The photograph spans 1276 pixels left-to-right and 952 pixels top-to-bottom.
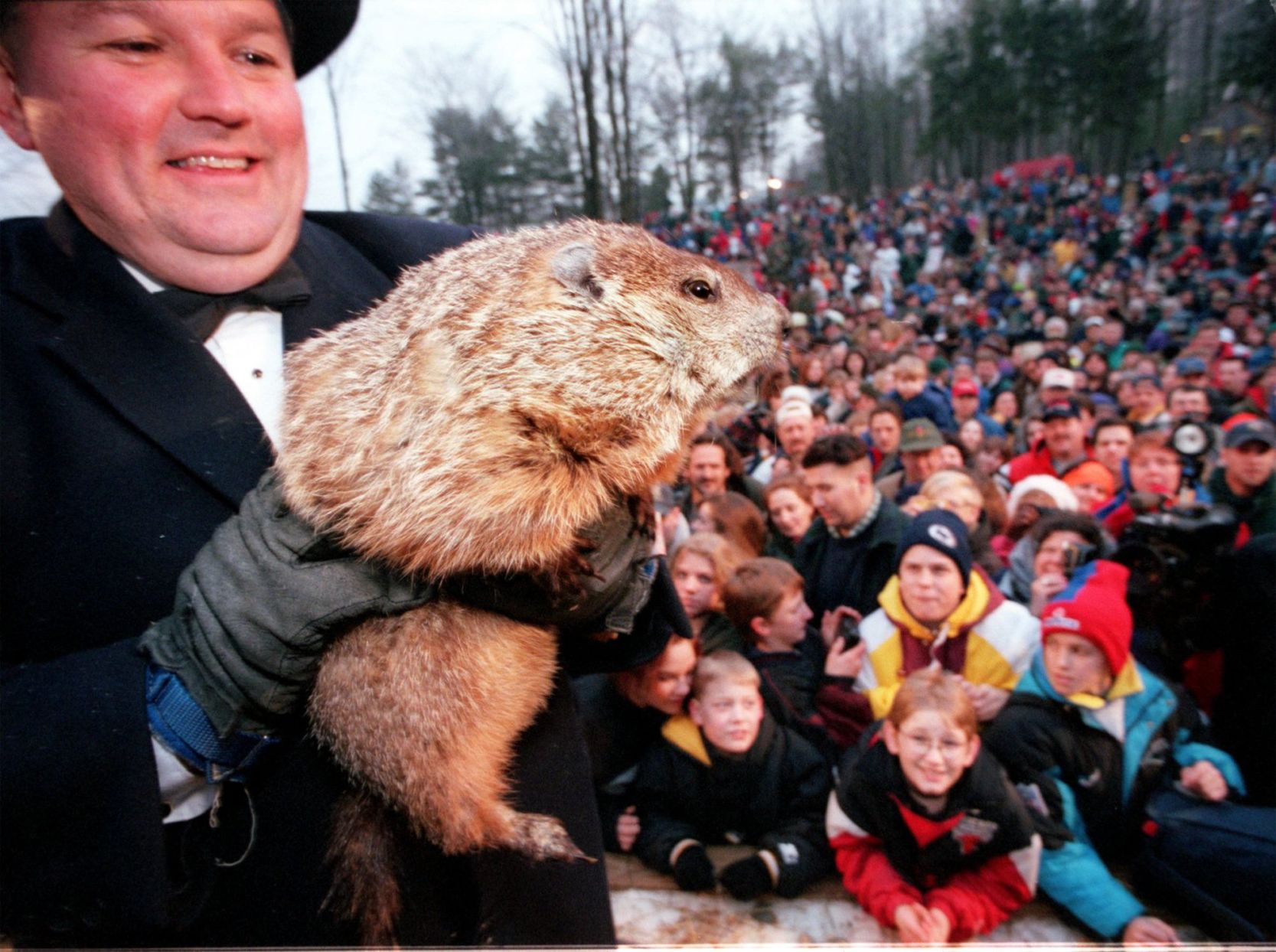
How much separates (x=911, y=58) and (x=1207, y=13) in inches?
18.9

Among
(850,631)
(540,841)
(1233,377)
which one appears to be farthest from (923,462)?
(540,841)

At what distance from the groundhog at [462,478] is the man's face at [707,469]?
319 centimetres

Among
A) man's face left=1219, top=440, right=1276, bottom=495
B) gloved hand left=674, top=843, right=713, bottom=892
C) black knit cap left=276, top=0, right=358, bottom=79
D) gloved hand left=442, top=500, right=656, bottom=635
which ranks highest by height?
black knit cap left=276, top=0, right=358, bottom=79

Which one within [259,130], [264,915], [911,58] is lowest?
[264,915]

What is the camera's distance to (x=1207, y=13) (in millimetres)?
1176

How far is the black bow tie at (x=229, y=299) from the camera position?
3.63ft

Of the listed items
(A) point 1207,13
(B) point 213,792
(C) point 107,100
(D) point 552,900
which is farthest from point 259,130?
(A) point 1207,13

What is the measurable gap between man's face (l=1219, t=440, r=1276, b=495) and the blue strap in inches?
151

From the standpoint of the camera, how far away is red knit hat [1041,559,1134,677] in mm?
2438

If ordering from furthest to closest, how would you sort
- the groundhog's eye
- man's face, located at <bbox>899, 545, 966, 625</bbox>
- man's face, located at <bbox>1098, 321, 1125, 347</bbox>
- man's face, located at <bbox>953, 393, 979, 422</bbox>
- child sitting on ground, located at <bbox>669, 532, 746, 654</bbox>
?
man's face, located at <bbox>1098, 321, 1125, 347</bbox>
man's face, located at <bbox>953, 393, 979, 422</bbox>
child sitting on ground, located at <bbox>669, 532, 746, 654</bbox>
man's face, located at <bbox>899, 545, 966, 625</bbox>
the groundhog's eye

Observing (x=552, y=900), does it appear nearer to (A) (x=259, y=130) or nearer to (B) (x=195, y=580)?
(B) (x=195, y=580)

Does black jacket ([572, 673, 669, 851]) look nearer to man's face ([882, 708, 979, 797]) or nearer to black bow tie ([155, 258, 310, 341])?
man's face ([882, 708, 979, 797])

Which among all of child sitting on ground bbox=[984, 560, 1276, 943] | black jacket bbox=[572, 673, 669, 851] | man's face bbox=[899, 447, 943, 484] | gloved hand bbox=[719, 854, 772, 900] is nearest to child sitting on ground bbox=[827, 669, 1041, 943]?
child sitting on ground bbox=[984, 560, 1276, 943]

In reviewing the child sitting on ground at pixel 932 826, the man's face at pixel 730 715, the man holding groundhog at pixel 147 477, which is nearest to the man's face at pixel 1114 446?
the child sitting on ground at pixel 932 826
